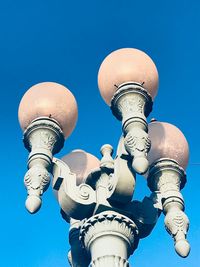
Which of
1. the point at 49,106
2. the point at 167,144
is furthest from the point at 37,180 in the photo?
the point at 167,144

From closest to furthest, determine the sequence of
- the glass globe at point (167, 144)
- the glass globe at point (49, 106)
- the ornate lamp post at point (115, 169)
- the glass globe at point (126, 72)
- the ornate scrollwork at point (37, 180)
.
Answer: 1. the ornate lamp post at point (115, 169)
2. the ornate scrollwork at point (37, 180)
3. the glass globe at point (126, 72)
4. the glass globe at point (49, 106)
5. the glass globe at point (167, 144)

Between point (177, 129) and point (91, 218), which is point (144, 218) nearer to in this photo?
point (91, 218)

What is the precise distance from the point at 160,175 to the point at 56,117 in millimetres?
1329

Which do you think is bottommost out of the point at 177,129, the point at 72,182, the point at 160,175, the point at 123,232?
the point at 123,232

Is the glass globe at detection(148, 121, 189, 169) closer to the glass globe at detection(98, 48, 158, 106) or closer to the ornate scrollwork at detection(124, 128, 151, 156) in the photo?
the glass globe at detection(98, 48, 158, 106)

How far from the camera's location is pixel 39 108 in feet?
29.2

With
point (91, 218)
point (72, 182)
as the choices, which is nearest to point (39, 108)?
point (72, 182)

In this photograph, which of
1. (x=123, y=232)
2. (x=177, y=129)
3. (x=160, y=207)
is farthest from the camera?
(x=177, y=129)

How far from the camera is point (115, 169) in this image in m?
8.16

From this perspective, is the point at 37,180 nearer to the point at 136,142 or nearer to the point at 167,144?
the point at 136,142

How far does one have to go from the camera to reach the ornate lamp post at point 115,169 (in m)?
7.96

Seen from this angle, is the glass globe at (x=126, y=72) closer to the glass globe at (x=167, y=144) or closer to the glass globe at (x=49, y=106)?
the glass globe at (x=49, y=106)

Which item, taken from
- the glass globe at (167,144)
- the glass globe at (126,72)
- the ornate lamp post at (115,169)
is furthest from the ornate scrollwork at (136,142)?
the glass globe at (167,144)

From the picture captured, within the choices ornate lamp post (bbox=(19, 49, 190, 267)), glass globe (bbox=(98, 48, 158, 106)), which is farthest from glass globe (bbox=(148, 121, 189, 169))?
glass globe (bbox=(98, 48, 158, 106))
